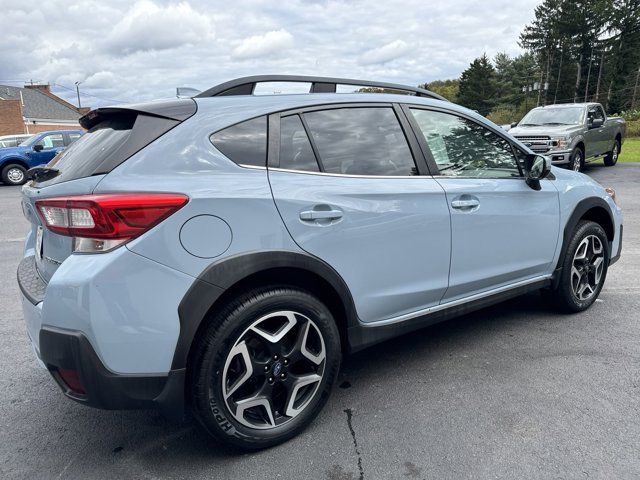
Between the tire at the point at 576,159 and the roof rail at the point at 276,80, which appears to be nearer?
the roof rail at the point at 276,80

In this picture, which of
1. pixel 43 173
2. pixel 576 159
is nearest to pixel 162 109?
pixel 43 173

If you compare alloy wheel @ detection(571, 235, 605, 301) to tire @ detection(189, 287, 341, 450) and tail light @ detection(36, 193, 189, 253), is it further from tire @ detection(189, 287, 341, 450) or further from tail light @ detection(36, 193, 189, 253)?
tail light @ detection(36, 193, 189, 253)

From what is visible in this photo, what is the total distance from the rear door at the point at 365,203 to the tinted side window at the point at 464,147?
7.9 inches

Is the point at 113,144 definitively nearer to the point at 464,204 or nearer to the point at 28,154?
the point at 464,204

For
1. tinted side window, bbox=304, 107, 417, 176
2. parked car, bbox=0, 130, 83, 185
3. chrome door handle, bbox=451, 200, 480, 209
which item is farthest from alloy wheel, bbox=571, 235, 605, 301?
parked car, bbox=0, 130, 83, 185

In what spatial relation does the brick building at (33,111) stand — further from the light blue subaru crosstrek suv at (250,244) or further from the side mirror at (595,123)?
the light blue subaru crosstrek suv at (250,244)

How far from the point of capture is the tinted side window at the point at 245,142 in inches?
91.8

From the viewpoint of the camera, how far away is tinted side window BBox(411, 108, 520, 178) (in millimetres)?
3109

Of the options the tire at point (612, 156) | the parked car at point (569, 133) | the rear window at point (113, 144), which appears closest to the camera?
the rear window at point (113, 144)

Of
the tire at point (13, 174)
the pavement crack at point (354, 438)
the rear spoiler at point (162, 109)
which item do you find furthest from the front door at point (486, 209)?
the tire at point (13, 174)

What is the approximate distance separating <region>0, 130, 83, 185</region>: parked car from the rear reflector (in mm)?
15760

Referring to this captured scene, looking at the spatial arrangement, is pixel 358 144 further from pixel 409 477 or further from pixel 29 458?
pixel 29 458

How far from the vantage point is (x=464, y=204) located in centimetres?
303

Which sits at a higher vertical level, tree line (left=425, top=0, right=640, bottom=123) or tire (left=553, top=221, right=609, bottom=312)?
tree line (left=425, top=0, right=640, bottom=123)
